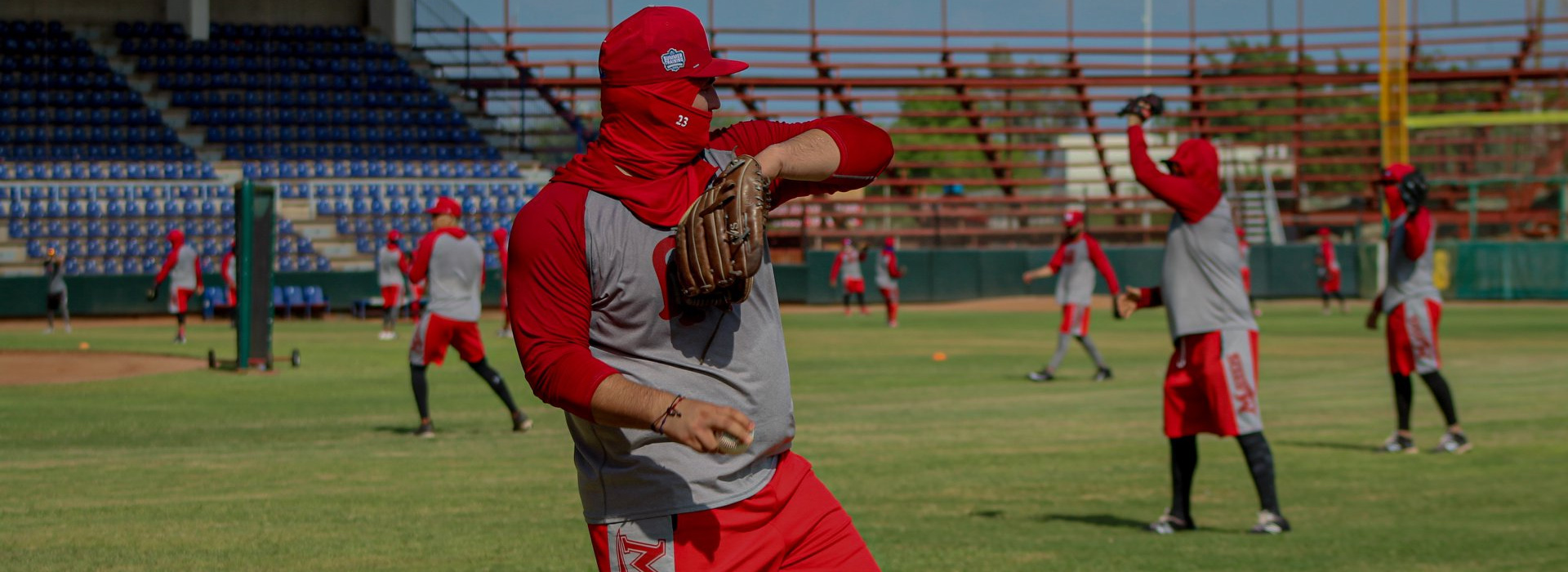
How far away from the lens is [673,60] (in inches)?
128

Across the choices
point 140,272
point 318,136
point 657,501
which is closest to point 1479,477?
point 657,501

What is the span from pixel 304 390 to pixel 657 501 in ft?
48.7

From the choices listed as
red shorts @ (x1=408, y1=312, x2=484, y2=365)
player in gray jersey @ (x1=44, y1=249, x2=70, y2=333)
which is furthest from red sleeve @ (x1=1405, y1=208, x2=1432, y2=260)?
player in gray jersey @ (x1=44, y1=249, x2=70, y2=333)

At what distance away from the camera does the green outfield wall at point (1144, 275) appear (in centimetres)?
3881

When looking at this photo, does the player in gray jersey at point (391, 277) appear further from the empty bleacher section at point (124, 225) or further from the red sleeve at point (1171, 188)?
the red sleeve at point (1171, 188)

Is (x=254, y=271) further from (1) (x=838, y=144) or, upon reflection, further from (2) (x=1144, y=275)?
(2) (x=1144, y=275)

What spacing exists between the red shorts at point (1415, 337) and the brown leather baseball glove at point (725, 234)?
965cm

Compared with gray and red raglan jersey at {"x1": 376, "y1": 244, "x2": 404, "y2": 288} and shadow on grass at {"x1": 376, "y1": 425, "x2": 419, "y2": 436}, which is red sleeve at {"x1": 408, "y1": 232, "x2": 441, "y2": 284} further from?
gray and red raglan jersey at {"x1": 376, "y1": 244, "x2": 404, "y2": 288}

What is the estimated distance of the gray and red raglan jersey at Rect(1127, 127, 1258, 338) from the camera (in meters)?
8.22

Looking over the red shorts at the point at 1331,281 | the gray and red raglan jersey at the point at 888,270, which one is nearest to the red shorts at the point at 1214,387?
the gray and red raglan jersey at the point at 888,270

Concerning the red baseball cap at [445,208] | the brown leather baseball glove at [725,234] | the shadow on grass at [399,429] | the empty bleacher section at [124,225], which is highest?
the empty bleacher section at [124,225]

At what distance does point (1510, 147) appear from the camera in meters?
47.7

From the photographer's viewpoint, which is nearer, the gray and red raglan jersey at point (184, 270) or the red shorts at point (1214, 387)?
the red shorts at point (1214, 387)

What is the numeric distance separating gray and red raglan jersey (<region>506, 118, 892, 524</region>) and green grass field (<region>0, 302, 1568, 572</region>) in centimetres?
391
